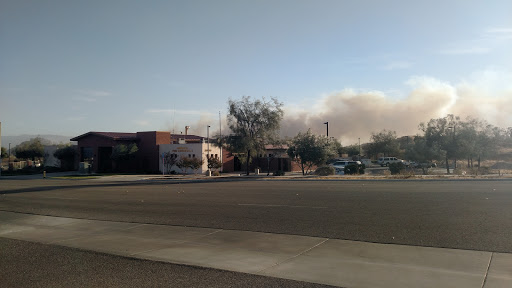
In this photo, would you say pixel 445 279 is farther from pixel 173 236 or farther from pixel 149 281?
pixel 173 236

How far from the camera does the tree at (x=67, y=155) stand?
194ft

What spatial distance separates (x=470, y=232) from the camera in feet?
34.9

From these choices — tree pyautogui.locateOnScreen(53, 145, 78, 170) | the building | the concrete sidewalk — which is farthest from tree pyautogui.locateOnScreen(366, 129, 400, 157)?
the concrete sidewalk

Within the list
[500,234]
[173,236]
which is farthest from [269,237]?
[500,234]

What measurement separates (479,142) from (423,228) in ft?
141

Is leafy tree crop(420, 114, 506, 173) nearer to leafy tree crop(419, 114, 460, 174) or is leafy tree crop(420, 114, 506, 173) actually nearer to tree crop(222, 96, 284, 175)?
leafy tree crop(419, 114, 460, 174)

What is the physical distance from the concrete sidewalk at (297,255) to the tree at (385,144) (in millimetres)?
92730

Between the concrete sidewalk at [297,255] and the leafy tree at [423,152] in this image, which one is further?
the leafy tree at [423,152]

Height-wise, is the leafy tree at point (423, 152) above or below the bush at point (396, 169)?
above

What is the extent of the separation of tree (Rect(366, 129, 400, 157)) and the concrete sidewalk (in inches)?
3651

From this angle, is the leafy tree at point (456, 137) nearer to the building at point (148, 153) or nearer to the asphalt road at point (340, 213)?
the building at point (148, 153)

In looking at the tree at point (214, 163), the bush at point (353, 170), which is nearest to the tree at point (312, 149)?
the bush at point (353, 170)

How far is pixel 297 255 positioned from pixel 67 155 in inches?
2249

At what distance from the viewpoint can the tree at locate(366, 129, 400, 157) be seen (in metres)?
99.2
